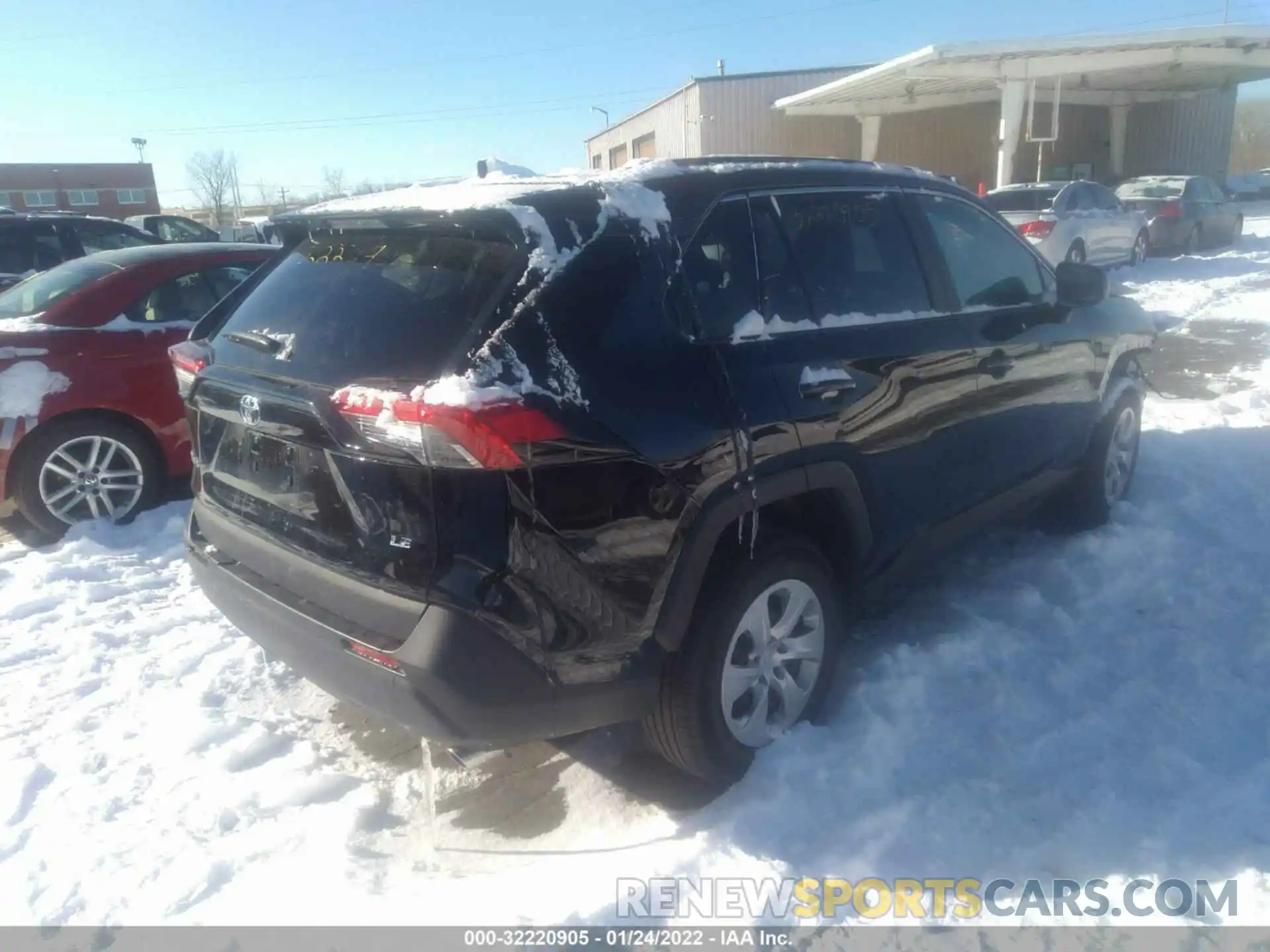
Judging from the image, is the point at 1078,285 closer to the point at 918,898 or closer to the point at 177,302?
the point at 918,898

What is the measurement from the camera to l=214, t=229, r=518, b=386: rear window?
232cm

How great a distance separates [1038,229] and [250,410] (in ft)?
45.6

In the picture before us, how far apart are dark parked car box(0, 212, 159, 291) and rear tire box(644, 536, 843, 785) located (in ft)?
27.6

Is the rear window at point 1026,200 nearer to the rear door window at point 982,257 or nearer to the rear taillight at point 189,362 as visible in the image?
the rear door window at point 982,257

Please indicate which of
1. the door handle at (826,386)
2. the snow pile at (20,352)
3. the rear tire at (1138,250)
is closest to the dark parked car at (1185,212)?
the rear tire at (1138,250)

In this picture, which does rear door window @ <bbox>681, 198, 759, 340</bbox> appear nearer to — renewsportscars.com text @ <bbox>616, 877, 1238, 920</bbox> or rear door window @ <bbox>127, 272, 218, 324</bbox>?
renewsportscars.com text @ <bbox>616, 877, 1238, 920</bbox>

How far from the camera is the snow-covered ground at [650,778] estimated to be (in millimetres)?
2518

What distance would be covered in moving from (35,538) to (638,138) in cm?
3161

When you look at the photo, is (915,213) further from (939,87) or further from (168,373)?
(939,87)

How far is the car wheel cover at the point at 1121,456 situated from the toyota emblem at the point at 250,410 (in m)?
4.06

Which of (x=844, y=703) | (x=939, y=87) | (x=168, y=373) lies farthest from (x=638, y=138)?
(x=844, y=703)

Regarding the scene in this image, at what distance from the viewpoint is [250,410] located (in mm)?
2604

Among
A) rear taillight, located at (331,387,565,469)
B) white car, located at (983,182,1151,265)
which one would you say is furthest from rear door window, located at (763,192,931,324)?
white car, located at (983,182,1151,265)

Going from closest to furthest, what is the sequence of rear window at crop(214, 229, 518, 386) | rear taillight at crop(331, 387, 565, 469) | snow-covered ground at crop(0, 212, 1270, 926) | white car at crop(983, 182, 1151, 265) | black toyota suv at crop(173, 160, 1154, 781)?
rear taillight at crop(331, 387, 565, 469)
black toyota suv at crop(173, 160, 1154, 781)
rear window at crop(214, 229, 518, 386)
snow-covered ground at crop(0, 212, 1270, 926)
white car at crop(983, 182, 1151, 265)
